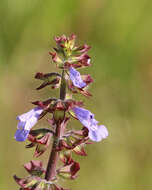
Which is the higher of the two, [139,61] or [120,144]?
[139,61]

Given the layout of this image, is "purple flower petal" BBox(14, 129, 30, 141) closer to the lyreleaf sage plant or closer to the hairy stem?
the lyreleaf sage plant

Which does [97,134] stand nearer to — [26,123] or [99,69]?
[26,123]

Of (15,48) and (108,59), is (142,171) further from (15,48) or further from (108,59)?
(15,48)

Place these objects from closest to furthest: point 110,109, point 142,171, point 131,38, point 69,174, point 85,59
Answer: point 85,59
point 69,174
point 142,171
point 110,109
point 131,38

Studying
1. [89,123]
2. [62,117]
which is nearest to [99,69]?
[89,123]

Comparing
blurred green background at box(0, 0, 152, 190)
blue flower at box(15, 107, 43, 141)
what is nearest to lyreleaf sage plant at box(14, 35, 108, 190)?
blue flower at box(15, 107, 43, 141)

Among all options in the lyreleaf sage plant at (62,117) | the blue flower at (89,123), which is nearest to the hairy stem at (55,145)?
the lyreleaf sage plant at (62,117)

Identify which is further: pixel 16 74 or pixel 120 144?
pixel 16 74

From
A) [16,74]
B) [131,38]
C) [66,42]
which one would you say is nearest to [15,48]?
[16,74]

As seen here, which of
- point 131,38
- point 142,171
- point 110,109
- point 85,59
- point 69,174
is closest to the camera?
point 85,59
